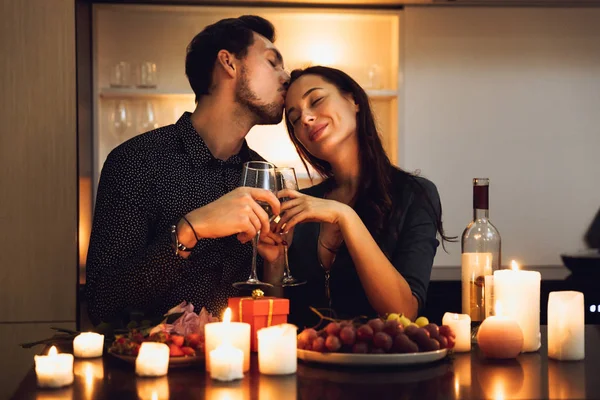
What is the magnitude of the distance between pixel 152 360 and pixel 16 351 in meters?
1.93

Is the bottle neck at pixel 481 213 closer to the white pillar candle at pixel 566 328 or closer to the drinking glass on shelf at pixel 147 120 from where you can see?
the white pillar candle at pixel 566 328

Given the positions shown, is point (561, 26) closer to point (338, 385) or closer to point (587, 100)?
point (587, 100)

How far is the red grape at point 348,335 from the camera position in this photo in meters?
1.25

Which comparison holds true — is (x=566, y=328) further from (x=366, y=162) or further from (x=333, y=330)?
(x=366, y=162)

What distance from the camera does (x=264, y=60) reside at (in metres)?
2.32

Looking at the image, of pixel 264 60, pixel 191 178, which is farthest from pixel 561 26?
pixel 191 178

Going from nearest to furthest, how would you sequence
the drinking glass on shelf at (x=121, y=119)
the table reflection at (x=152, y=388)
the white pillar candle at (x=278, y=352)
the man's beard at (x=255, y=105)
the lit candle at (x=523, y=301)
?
the table reflection at (x=152, y=388) < the white pillar candle at (x=278, y=352) < the lit candle at (x=523, y=301) < the man's beard at (x=255, y=105) < the drinking glass on shelf at (x=121, y=119)

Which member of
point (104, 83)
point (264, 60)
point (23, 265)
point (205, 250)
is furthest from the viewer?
point (104, 83)

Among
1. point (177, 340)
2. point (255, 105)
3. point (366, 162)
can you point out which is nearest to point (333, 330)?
point (177, 340)

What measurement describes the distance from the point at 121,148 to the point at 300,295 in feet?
1.92

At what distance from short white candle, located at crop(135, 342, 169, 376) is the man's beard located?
1.15m

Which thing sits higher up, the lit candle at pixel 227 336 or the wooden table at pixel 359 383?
the lit candle at pixel 227 336

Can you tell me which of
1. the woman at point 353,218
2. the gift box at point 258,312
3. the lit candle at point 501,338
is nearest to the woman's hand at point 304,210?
the woman at point 353,218

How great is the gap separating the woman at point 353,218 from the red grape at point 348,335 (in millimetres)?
483
